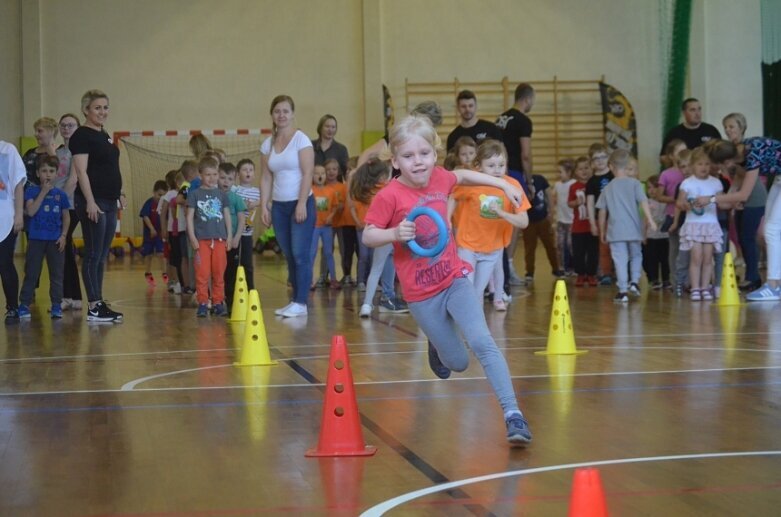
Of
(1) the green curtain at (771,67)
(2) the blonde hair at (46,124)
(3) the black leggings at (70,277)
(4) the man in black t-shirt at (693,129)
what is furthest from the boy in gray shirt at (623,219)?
(1) the green curtain at (771,67)

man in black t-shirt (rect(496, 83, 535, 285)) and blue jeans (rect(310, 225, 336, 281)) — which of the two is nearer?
man in black t-shirt (rect(496, 83, 535, 285))

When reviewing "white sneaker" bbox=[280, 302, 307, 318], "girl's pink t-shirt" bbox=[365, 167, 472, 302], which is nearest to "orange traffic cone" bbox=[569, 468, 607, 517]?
"girl's pink t-shirt" bbox=[365, 167, 472, 302]

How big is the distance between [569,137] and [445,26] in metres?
3.31

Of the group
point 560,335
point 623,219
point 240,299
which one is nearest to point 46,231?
point 240,299

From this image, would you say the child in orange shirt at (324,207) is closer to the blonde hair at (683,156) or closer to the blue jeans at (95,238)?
the blue jeans at (95,238)

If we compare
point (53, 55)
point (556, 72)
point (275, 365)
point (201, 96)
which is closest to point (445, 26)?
point (556, 72)

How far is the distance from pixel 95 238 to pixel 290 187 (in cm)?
161

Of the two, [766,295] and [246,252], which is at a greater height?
[246,252]

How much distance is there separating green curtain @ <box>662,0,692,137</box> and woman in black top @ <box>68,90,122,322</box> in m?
13.3

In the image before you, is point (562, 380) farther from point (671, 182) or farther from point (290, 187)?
A: point (671, 182)

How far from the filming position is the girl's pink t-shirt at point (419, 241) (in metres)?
4.52

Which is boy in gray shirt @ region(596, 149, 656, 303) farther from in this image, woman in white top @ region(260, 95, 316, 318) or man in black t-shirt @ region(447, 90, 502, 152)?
woman in white top @ region(260, 95, 316, 318)

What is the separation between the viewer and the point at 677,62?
2098 centimetres

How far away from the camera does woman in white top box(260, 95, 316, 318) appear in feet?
29.7
